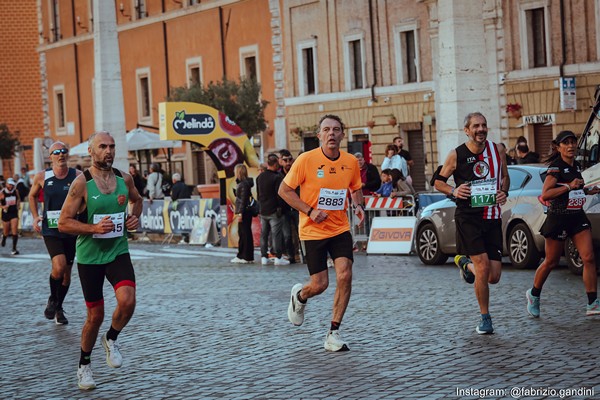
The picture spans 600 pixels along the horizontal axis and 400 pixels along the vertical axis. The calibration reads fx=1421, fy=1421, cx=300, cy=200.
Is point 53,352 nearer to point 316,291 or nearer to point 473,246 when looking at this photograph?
point 316,291

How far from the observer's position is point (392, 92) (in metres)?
46.4

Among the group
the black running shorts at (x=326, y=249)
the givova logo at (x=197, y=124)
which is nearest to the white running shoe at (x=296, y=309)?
the black running shorts at (x=326, y=249)

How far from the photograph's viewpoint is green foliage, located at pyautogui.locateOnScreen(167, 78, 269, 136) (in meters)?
50.1

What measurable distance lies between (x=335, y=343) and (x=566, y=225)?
291 cm

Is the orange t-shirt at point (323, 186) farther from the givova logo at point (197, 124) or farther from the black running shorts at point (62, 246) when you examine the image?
the givova logo at point (197, 124)

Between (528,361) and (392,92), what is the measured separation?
3643 centimetres

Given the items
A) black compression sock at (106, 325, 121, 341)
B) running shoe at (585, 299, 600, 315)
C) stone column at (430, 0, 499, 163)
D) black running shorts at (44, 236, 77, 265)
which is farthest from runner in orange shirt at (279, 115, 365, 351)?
stone column at (430, 0, 499, 163)

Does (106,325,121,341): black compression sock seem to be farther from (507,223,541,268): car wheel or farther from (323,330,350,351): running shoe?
(507,223,541,268): car wheel

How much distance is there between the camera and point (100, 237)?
10430mm

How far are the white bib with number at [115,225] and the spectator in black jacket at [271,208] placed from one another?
40.6ft

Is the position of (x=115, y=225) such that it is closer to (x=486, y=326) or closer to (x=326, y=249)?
(x=326, y=249)

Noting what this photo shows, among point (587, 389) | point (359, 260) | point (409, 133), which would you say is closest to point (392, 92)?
point (409, 133)

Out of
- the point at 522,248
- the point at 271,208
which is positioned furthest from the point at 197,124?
the point at 522,248

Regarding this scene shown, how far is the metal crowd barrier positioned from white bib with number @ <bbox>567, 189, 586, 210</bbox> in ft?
37.2
